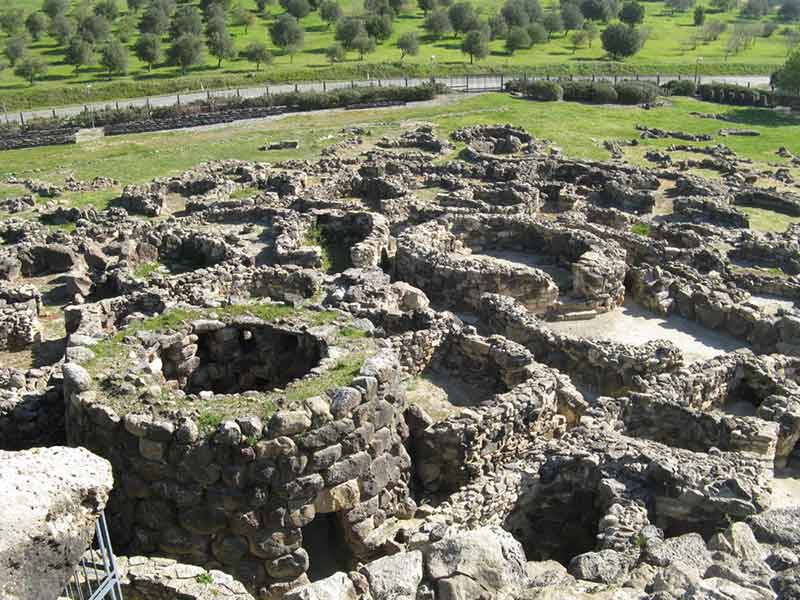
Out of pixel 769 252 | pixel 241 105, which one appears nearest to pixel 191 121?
pixel 241 105

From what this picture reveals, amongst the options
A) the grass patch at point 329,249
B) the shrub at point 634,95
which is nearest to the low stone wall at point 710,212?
the grass patch at point 329,249

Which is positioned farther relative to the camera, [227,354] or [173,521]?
[227,354]

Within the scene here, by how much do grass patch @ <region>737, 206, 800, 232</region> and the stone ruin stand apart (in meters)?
7.01

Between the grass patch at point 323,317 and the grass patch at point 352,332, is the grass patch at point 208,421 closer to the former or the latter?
the grass patch at point 352,332

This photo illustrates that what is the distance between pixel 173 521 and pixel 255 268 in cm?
1488

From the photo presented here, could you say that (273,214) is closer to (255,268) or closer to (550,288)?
(255,268)

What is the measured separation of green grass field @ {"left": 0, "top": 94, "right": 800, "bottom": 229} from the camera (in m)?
51.6

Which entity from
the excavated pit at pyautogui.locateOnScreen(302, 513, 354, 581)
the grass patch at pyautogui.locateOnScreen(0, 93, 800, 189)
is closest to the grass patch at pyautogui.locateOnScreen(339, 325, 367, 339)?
the excavated pit at pyautogui.locateOnScreen(302, 513, 354, 581)

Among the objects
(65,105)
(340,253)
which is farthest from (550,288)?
(65,105)

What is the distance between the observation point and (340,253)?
109 ft

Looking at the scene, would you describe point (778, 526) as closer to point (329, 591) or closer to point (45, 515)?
point (329, 591)

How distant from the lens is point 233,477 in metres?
13.2

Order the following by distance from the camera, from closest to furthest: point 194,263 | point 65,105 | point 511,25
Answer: point 194,263
point 65,105
point 511,25

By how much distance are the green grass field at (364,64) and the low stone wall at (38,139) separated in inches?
970
